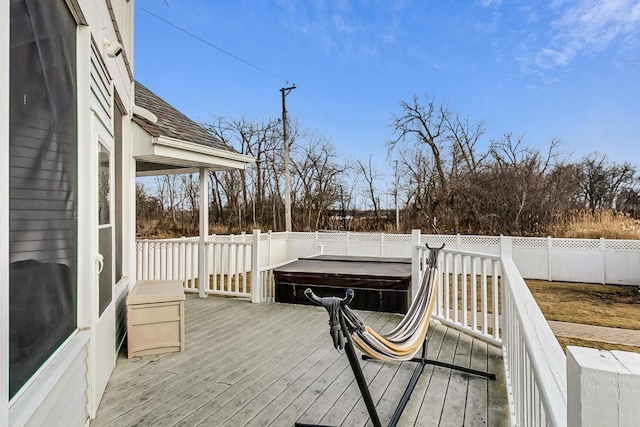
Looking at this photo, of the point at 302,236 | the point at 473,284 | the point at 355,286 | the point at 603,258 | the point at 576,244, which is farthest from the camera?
the point at 302,236

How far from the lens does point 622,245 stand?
10.1m

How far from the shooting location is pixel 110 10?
296 cm

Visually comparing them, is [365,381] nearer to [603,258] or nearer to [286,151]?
[603,258]

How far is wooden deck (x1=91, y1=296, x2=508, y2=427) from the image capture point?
96.0 inches

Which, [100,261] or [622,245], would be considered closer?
[100,261]

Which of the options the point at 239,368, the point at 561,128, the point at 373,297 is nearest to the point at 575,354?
the point at 239,368

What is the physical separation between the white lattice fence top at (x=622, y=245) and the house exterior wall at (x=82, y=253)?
1195 centimetres

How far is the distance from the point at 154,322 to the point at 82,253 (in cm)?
160

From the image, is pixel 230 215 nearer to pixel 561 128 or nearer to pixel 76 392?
pixel 561 128

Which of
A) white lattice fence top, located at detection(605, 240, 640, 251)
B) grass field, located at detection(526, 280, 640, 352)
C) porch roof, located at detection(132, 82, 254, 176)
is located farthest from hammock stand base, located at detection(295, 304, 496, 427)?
white lattice fence top, located at detection(605, 240, 640, 251)

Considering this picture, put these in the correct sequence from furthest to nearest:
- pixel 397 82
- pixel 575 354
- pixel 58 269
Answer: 1. pixel 397 82
2. pixel 58 269
3. pixel 575 354

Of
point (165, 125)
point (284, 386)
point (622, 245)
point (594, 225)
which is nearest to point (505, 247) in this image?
point (284, 386)

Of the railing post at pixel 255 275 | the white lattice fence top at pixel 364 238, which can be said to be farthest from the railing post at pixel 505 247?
the white lattice fence top at pixel 364 238

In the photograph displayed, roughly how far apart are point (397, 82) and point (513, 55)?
478 centimetres
